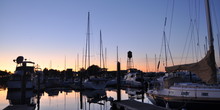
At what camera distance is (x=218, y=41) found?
111ft

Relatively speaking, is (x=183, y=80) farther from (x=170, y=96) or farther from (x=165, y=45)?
(x=165, y=45)

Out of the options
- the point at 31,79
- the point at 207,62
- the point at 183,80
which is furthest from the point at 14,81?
the point at 207,62

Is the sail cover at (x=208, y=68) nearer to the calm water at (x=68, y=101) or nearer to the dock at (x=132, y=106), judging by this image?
the dock at (x=132, y=106)

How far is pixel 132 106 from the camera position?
17.2 meters

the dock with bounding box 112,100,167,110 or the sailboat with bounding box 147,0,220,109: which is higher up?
the sailboat with bounding box 147,0,220,109

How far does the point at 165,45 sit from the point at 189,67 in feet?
86.5

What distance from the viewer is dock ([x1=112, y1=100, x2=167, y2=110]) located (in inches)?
626

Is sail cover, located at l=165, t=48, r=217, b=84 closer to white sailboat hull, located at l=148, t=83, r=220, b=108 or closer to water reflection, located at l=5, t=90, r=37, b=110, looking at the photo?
white sailboat hull, located at l=148, t=83, r=220, b=108

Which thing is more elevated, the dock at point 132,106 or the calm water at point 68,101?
the dock at point 132,106

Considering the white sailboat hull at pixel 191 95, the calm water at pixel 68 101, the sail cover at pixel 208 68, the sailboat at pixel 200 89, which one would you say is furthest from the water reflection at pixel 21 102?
the sail cover at pixel 208 68

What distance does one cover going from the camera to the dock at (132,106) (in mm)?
15897

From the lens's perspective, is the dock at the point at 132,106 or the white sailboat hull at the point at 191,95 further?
the dock at the point at 132,106

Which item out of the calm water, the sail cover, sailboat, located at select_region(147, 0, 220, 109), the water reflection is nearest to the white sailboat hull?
sailboat, located at select_region(147, 0, 220, 109)

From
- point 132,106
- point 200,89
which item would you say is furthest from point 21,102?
point 200,89
